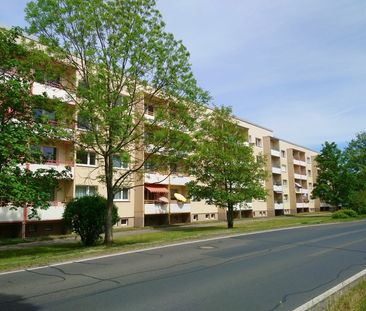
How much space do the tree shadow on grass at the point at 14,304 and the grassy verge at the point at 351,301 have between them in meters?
4.94

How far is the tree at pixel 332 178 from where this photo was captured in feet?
187

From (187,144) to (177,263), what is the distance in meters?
7.91

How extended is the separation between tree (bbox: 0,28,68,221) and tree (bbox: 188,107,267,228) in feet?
51.9

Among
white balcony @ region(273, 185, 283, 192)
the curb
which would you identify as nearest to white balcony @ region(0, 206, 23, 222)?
the curb

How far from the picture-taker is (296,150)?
74.9 m

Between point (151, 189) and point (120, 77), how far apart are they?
2104 centimetres

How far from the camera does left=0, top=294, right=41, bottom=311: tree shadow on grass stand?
6.35 meters

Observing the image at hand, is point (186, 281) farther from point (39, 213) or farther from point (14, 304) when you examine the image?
point (39, 213)

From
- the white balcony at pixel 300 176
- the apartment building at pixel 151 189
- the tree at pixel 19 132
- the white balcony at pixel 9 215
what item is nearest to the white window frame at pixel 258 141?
the apartment building at pixel 151 189

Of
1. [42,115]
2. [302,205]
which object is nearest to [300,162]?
[302,205]

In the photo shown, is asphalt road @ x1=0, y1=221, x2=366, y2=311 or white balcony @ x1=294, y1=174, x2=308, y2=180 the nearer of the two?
asphalt road @ x1=0, y1=221, x2=366, y2=311

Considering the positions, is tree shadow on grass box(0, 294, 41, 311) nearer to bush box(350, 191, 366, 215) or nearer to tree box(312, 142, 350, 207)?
bush box(350, 191, 366, 215)

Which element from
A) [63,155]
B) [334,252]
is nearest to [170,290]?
[334,252]

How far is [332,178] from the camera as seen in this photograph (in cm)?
5772
